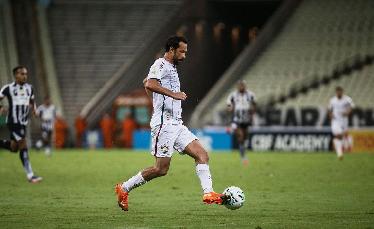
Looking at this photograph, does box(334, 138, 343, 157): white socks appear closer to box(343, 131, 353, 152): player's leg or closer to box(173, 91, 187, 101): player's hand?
box(343, 131, 353, 152): player's leg

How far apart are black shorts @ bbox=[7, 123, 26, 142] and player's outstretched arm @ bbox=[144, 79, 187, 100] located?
787 centimetres

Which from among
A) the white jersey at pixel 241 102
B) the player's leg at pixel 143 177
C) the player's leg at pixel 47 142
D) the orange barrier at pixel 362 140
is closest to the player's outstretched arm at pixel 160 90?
the player's leg at pixel 143 177

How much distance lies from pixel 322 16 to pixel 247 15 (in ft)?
18.0

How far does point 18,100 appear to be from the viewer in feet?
66.5

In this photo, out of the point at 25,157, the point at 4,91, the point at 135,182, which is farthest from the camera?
the point at 25,157

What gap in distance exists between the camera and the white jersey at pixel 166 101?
1320cm

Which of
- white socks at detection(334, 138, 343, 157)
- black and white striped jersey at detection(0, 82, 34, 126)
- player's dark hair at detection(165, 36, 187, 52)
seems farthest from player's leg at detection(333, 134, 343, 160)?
player's dark hair at detection(165, 36, 187, 52)

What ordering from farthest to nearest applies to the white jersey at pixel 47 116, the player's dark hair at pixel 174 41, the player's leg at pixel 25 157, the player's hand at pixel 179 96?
the white jersey at pixel 47 116
the player's leg at pixel 25 157
the player's dark hair at pixel 174 41
the player's hand at pixel 179 96

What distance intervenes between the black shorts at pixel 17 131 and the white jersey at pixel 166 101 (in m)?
7.67

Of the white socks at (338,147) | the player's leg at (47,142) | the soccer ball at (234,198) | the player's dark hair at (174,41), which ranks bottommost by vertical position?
the white socks at (338,147)

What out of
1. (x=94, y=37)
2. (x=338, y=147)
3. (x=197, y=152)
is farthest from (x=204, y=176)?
(x=94, y=37)

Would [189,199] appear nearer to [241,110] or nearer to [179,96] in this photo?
[179,96]

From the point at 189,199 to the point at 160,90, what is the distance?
3621 mm

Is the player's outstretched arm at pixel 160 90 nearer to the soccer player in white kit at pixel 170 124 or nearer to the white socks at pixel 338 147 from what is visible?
the soccer player in white kit at pixel 170 124
